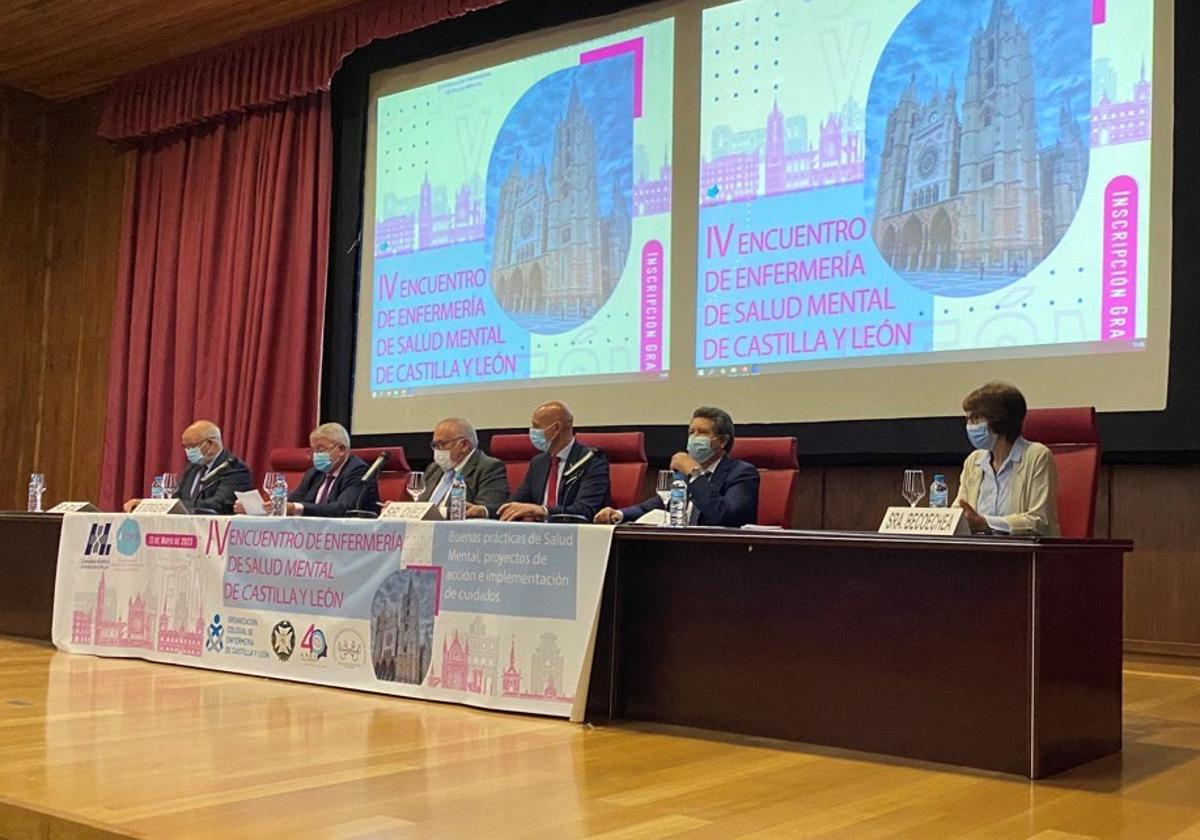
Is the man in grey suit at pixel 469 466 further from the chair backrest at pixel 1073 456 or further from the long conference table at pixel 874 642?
the chair backrest at pixel 1073 456

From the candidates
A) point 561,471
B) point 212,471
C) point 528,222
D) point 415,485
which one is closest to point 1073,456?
point 561,471

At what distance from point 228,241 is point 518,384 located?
7.69 feet

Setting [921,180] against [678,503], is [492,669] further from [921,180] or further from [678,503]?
[921,180]

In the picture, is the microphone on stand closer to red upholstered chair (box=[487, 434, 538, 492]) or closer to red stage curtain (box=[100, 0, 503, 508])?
red upholstered chair (box=[487, 434, 538, 492])

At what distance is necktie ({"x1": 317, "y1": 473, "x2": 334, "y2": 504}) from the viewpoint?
471 cm

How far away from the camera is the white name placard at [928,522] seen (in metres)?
2.67

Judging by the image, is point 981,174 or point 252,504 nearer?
point 252,504

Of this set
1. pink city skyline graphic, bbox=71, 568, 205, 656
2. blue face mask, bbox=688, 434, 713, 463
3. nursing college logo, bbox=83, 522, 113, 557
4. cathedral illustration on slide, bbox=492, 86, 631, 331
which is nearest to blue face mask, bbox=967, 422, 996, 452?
blue face mask, bbox=688, 434, 713, 463

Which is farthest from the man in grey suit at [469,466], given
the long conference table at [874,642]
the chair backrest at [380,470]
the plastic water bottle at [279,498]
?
the long conference table at [874,642]

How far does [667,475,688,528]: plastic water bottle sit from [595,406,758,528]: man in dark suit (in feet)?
0.81

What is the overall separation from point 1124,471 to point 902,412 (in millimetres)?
765

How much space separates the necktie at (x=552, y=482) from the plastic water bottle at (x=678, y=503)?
961mm

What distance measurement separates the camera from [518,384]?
5688mm

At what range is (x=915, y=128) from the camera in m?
4.58
